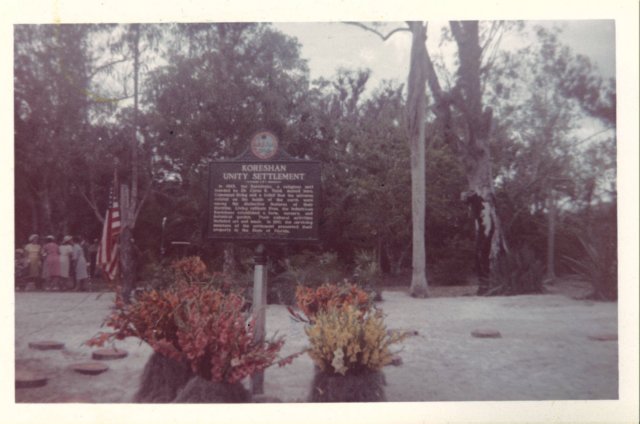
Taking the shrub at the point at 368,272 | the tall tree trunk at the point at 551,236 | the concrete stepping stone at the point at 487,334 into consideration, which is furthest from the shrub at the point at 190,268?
the tall tree trunk at the point at 551,236

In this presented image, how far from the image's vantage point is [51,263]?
6055mm

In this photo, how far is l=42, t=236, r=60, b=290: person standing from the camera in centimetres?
605

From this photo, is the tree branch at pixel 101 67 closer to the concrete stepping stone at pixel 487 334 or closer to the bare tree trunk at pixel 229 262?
the bare tree trunk at pixel 229 262

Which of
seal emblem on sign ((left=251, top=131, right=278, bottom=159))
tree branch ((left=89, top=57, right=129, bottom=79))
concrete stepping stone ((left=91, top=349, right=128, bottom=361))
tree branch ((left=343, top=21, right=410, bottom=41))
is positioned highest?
tree branch ((left=343, top=21, right=410, bottom=41))

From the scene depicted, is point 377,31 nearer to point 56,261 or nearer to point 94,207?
point 94,207

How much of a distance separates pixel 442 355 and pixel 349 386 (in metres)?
1.41

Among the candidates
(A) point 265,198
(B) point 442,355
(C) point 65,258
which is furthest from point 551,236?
(C) point 65,258

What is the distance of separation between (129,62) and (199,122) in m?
1.04

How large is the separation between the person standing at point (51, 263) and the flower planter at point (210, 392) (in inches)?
86.8

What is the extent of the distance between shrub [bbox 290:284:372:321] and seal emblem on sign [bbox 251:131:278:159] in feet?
4.86

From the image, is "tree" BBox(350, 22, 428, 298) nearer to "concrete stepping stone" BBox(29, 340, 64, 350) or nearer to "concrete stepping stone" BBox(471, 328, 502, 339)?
"concrete stepping stone" BBox(471, 328, 502, 339)

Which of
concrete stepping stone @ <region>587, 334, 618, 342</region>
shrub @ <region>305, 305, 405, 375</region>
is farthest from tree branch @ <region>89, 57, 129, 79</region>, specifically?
concrete stepping stone @ <region>587, 334, 618, 342</region>
